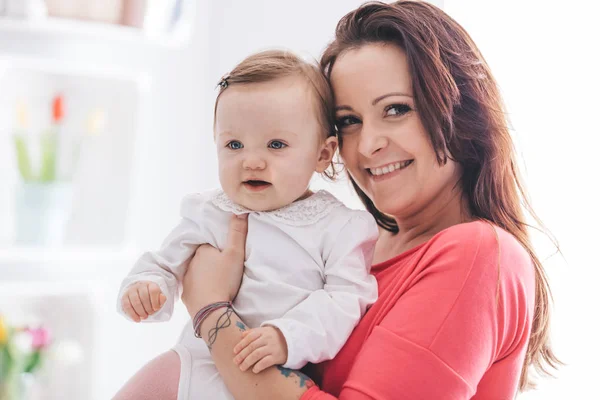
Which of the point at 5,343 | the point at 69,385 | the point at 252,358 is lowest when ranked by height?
A: the point at 69,385

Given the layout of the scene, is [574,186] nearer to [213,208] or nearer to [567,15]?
[567,15]

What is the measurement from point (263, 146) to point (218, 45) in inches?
60.2

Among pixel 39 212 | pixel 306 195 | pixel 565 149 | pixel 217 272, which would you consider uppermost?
pixel 565 149

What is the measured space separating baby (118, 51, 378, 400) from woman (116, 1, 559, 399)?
4cm

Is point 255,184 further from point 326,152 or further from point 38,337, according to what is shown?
point 38,337

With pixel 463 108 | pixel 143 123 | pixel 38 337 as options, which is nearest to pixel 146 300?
pixel 463 108

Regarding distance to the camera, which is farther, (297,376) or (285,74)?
(285,74)

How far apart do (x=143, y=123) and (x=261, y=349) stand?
59.9 inches

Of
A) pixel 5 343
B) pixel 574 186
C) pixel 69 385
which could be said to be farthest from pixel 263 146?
pixel 69 385

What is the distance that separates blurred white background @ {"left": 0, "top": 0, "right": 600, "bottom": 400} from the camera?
5.63ft

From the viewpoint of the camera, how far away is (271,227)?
1.21 m

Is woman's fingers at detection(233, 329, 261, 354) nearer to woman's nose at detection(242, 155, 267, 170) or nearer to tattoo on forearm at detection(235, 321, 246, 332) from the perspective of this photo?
tattoo on forearm at detection(235, 321, 246, 332)

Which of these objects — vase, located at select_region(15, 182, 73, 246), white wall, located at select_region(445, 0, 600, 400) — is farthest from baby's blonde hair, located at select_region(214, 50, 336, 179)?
vase, located at select_region(15, 182, 73, 246)

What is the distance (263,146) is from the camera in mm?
1181
